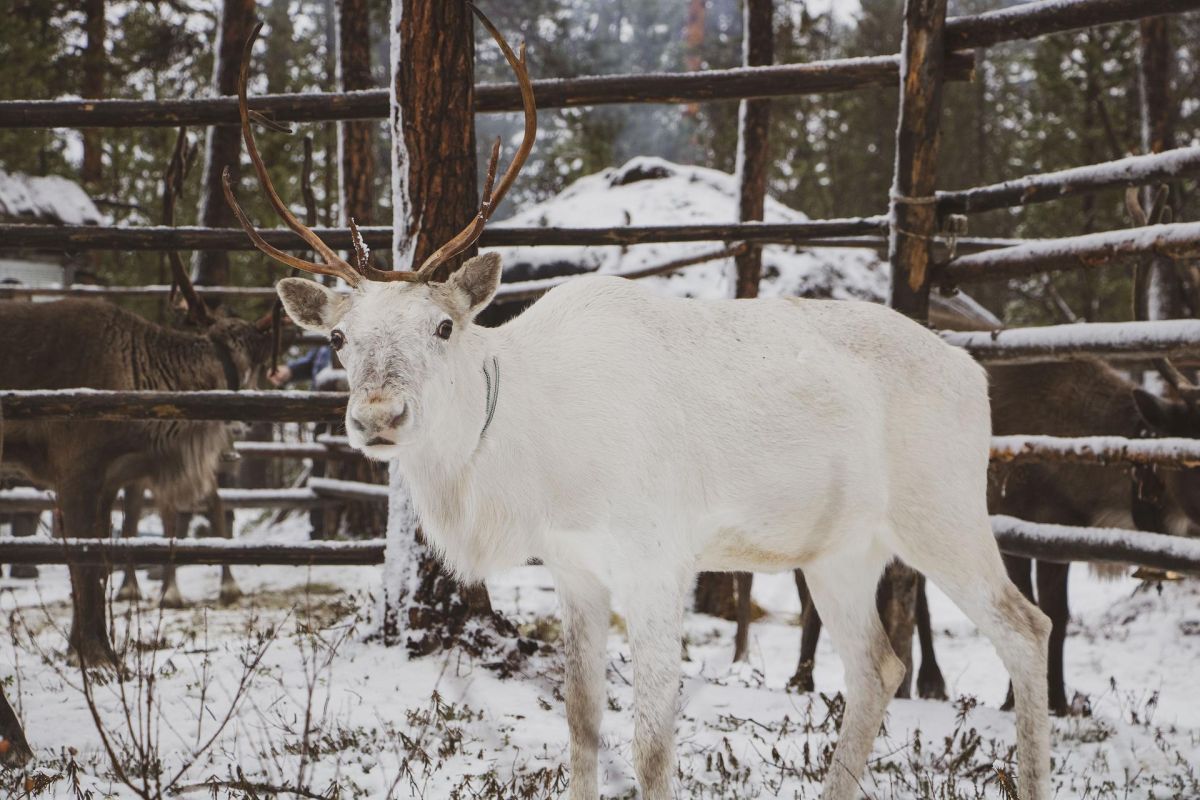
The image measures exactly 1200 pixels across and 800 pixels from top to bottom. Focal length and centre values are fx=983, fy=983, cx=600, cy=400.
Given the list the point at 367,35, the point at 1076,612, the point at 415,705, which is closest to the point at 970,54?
the point at 415,705

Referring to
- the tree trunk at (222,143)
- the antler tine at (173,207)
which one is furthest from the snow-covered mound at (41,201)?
the antler tine at (173,207)

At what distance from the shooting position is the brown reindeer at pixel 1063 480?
15.7ft

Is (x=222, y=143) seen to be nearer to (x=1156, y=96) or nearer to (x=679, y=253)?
(x=679, y=253)

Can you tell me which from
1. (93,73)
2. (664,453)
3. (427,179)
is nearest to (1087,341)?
(664,453)

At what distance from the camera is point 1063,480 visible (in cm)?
543

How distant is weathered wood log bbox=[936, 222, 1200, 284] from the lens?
3.72 m

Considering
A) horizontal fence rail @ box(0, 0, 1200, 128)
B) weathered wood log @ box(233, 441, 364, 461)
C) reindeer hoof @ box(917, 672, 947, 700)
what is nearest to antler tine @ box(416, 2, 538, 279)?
horizontal fence rail @ box(0, 0, 1200, 128)

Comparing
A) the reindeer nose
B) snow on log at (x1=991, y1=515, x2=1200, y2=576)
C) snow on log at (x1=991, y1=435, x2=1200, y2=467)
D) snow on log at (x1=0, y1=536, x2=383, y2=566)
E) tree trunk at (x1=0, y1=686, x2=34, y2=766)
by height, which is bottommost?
tree trunk at (x1=0, y1=686, x2=34, y2=766)

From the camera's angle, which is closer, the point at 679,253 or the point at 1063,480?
the point at 1063,480

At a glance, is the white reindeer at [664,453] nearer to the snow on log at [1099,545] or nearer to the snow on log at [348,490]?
the snow on log at [1099,545]

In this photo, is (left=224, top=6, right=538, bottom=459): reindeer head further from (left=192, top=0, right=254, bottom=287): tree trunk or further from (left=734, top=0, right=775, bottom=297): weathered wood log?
(left=192, top=0, right=254, bottom=287): tree trunk

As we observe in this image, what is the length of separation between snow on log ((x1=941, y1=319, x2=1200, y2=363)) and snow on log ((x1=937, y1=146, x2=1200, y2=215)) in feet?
1.86

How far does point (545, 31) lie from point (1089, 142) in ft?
38.2

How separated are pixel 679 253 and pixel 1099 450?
5209mm
